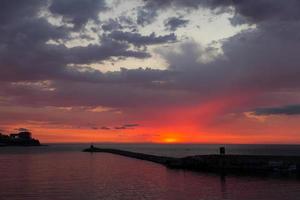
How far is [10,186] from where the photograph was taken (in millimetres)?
44875

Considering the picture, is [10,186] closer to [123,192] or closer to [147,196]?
[123,192]

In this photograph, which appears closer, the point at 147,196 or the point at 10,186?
the point at 147,196

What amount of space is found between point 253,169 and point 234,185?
16151 mm

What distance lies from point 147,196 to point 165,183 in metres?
10.9

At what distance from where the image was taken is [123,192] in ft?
129

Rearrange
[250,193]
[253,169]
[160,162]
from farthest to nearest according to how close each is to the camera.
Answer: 1. [160,162]
2. [253,169]
3. [250,193]

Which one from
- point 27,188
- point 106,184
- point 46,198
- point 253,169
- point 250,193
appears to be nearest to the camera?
Result: point 46,198

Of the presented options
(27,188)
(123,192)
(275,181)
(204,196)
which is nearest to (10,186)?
(27,188)

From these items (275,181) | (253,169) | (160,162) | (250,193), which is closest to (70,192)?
(250,193)

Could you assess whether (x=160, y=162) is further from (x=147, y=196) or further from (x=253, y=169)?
(x=147, y=196)

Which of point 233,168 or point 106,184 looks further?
point 233,168

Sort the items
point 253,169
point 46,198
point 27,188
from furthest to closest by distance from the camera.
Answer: point 253,169 → point 27,188 → point 46,198

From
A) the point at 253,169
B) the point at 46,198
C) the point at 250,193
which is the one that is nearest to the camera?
the point at 46,198

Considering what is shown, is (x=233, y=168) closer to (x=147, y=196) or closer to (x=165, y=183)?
(x=165, y=183)
